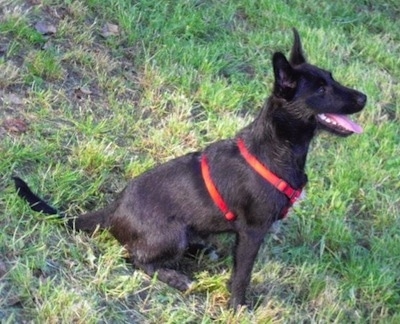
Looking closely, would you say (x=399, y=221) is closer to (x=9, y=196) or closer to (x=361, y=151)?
(x=361, y=151)

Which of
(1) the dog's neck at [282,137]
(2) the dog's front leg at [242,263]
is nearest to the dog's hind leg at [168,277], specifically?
(2) the dog's front leg at [242,263]

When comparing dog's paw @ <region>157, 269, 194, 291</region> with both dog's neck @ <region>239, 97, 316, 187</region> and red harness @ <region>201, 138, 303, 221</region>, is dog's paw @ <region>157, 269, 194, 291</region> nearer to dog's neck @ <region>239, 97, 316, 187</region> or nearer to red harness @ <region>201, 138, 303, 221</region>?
red harness @ <region>201, 138, 303, 221</region>

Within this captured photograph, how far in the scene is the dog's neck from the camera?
382 cm

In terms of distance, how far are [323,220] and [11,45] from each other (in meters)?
2.58

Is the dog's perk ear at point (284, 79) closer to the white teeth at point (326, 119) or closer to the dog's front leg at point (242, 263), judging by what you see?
the white teeth at point (326, 119)

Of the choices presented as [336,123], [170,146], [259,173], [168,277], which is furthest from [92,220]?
[336,123]

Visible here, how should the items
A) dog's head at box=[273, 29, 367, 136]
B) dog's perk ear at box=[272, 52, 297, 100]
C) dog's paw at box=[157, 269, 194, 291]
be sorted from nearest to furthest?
dog's perk ear at box=[272, 52, 297, 100] → dog's head at box=[273, 29, 367, 136] → dog's paw at box=[157, 269, 194, 291]

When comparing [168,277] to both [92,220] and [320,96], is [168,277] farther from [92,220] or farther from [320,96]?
[320,96]

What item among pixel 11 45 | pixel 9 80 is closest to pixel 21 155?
pixel 9 80

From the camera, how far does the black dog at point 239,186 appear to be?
12.5 ft

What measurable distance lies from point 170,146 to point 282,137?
142 centimetres

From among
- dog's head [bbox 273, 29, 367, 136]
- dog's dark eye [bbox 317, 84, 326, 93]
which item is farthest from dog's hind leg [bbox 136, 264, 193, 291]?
dog's dark eye [bbox 317, 84, 326, 93]

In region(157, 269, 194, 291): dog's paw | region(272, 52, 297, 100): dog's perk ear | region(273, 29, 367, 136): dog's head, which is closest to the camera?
region(272, 52, 297, 100): dog's perk ear

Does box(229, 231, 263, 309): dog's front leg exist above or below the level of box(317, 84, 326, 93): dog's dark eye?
below
